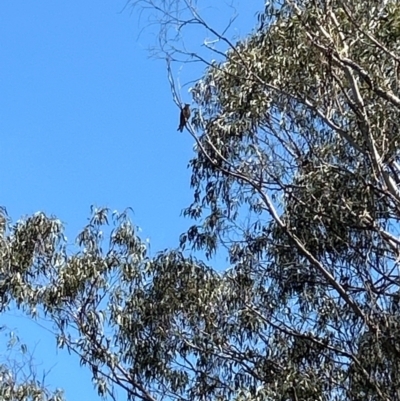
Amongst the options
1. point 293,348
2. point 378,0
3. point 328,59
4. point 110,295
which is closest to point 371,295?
point 293,348

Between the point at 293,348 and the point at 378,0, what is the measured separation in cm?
282

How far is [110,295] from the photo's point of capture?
335 inches

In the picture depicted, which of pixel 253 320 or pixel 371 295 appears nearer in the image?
pixel 371 295

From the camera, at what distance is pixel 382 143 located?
262 inches

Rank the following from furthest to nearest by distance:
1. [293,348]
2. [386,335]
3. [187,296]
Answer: [187,296]
[293,348]
[386,335]

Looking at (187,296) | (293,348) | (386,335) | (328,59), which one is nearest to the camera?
(386,335)

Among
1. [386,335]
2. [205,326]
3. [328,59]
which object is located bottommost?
[386,335]

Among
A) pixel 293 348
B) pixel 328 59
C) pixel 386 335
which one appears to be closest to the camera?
pixel 386 335

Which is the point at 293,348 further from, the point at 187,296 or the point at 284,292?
the point at 187,296

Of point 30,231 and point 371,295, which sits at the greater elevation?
point 30,231

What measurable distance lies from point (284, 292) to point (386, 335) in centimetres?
151

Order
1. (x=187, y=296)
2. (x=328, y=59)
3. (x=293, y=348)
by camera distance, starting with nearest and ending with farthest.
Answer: (x=328, y=59)
(x=293, y=348)
(x=187, y=296)

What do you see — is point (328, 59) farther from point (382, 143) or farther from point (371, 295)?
point (371, 295)

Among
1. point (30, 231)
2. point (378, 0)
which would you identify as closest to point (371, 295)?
point (378, 0)
